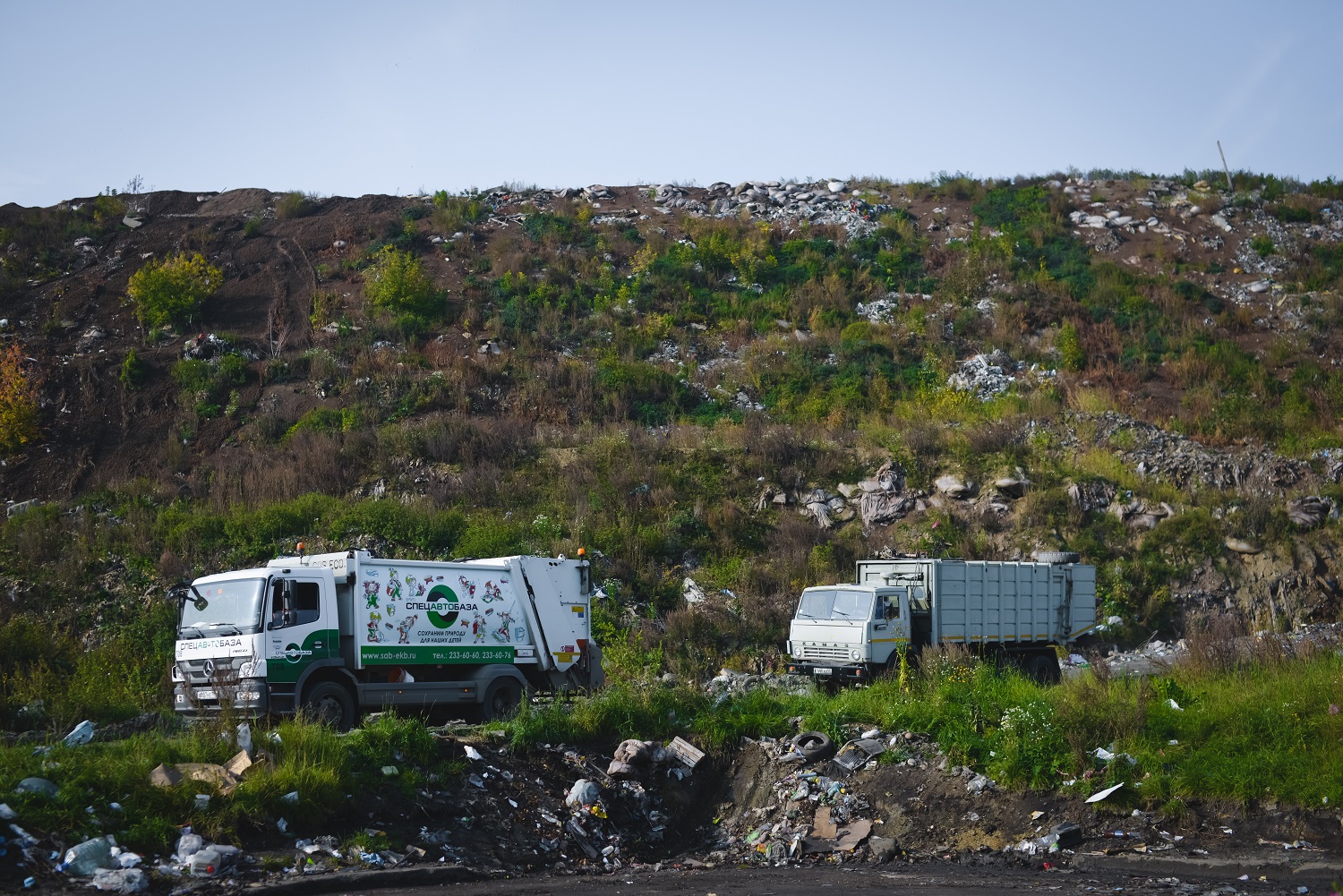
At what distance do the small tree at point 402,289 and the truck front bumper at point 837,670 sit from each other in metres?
24.8

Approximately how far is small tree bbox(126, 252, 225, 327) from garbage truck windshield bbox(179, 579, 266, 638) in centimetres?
2729

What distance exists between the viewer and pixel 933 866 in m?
9.45

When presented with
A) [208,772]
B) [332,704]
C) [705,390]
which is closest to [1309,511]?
[705,390]

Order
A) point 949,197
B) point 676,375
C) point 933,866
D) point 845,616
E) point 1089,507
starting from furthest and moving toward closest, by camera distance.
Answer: point 949,197 → point 676,375 → point 1089,507 → point 845,616 → point 933,866

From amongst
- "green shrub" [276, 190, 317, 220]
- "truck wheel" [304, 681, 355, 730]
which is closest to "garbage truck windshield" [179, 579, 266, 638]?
"truck wheel" [304, 681, 355, 730]

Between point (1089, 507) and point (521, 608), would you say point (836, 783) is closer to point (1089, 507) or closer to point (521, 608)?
point (521, 608)

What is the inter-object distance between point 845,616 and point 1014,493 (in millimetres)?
11820

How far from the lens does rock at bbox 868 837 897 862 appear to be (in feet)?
32.3

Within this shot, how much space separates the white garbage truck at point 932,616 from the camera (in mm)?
16656

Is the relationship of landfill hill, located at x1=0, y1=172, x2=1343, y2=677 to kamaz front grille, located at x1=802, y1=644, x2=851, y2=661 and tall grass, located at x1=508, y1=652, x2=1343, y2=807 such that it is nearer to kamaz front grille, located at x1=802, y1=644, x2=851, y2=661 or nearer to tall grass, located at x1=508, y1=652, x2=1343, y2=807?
kamaz front grille, located at x1=802, y1=644, x2=851, y2=661

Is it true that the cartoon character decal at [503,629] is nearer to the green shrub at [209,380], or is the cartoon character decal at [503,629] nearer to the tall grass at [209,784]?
the tall grass at [209,784]

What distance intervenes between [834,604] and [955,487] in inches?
433

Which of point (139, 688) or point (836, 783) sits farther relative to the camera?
point (139, 688)

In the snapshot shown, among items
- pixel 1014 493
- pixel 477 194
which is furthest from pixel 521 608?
pixel 477 194
